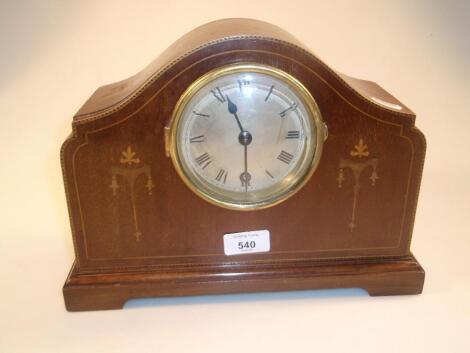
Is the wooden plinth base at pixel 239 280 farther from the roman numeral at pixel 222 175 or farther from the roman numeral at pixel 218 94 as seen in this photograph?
the roman numeral at pixel 218 94

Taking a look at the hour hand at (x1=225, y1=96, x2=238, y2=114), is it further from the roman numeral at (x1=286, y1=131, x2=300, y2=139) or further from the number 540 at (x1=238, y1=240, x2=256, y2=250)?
the number 540 at (x1=238, y1=240, x2=256, y2=250)

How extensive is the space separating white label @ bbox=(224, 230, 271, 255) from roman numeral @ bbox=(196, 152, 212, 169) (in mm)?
222

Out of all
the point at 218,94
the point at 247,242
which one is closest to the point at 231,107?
the point at 218,94

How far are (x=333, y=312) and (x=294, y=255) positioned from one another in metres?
0.19

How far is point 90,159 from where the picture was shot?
148 centimetres

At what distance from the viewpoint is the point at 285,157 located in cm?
151

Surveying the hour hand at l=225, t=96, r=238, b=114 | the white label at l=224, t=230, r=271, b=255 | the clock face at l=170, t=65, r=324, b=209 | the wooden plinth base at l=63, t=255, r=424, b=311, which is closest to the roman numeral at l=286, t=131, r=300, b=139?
the clock face at l=170, t=65, r=324, b=209

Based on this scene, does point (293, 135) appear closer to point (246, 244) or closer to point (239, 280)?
point (246, 244)

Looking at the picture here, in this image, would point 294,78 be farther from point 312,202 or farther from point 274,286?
point 274,286

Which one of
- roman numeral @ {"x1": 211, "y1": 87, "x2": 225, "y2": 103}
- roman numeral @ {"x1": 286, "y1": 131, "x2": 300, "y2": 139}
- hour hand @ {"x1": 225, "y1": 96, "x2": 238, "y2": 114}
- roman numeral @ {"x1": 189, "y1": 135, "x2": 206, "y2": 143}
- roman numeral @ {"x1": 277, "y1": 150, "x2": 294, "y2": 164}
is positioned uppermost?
roman numeral @ {"x1": 211, "y1": 87, "x2": 225, "y2": 103}

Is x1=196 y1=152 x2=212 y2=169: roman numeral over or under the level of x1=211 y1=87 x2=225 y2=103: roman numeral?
under

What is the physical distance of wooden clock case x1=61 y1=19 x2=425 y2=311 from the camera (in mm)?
1429

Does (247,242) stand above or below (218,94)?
below

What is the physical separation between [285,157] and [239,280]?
38cm
